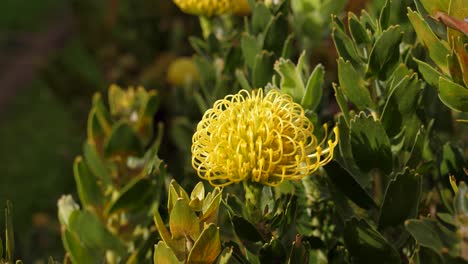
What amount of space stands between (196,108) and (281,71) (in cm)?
74

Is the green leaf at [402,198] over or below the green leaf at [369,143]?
below

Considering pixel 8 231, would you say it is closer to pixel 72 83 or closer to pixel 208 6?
pixel 208 6

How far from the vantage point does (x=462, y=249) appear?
73 centimetres

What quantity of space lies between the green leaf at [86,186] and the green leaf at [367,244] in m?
0.48

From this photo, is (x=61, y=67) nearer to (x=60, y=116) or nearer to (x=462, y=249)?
(x=60, y=116)

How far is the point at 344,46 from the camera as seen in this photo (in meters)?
1.02

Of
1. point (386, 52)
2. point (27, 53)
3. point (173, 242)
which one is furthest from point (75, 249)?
point (27, 53)

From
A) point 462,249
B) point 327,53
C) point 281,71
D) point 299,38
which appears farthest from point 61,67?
point 462,249

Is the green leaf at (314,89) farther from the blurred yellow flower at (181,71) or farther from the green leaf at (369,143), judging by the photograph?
the blurred yellow flower at (181,71)

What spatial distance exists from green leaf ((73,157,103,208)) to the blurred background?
0.23m

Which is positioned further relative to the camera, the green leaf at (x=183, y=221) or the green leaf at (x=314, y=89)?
the green leaf at (x=314, y=89)

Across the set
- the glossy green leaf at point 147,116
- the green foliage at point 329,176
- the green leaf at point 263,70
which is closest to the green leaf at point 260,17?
the green foliage at point 329,176

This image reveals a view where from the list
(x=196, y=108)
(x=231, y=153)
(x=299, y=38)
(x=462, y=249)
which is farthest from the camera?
(x=196, y=108)

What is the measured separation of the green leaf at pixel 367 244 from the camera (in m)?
0.90
